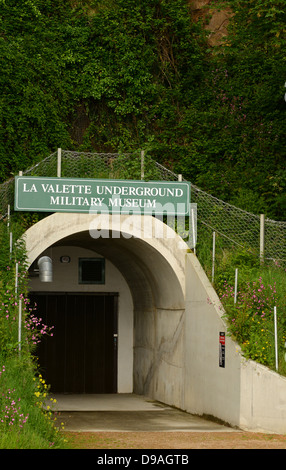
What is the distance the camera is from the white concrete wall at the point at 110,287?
62.2 feet

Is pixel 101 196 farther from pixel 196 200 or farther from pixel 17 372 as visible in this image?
pixel 17 372

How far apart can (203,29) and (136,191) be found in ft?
26.7

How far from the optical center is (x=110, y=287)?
19.3 metres

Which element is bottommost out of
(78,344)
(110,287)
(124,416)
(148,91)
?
(124,416)

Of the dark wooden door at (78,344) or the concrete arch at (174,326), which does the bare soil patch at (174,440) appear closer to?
the concrete arch at (174,326)

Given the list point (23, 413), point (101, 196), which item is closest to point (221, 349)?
point (101, 196)

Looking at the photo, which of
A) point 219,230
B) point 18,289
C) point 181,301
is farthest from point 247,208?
point 18,289

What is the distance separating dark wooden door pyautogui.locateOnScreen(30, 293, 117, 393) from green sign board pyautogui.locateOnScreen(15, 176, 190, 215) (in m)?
4.93

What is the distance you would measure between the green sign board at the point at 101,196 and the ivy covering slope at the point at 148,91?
315cm

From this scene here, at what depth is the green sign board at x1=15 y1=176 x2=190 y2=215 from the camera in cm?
1460

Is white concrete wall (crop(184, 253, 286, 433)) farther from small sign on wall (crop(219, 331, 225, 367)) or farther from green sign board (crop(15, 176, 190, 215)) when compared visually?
green sign board (crop(15, 176, 190, 215))

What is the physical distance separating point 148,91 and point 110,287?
545 cm

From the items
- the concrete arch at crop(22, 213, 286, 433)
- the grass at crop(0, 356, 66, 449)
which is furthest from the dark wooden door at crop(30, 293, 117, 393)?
the grass at crop(0, 356, 66, 449)

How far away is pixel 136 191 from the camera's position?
15031mm
